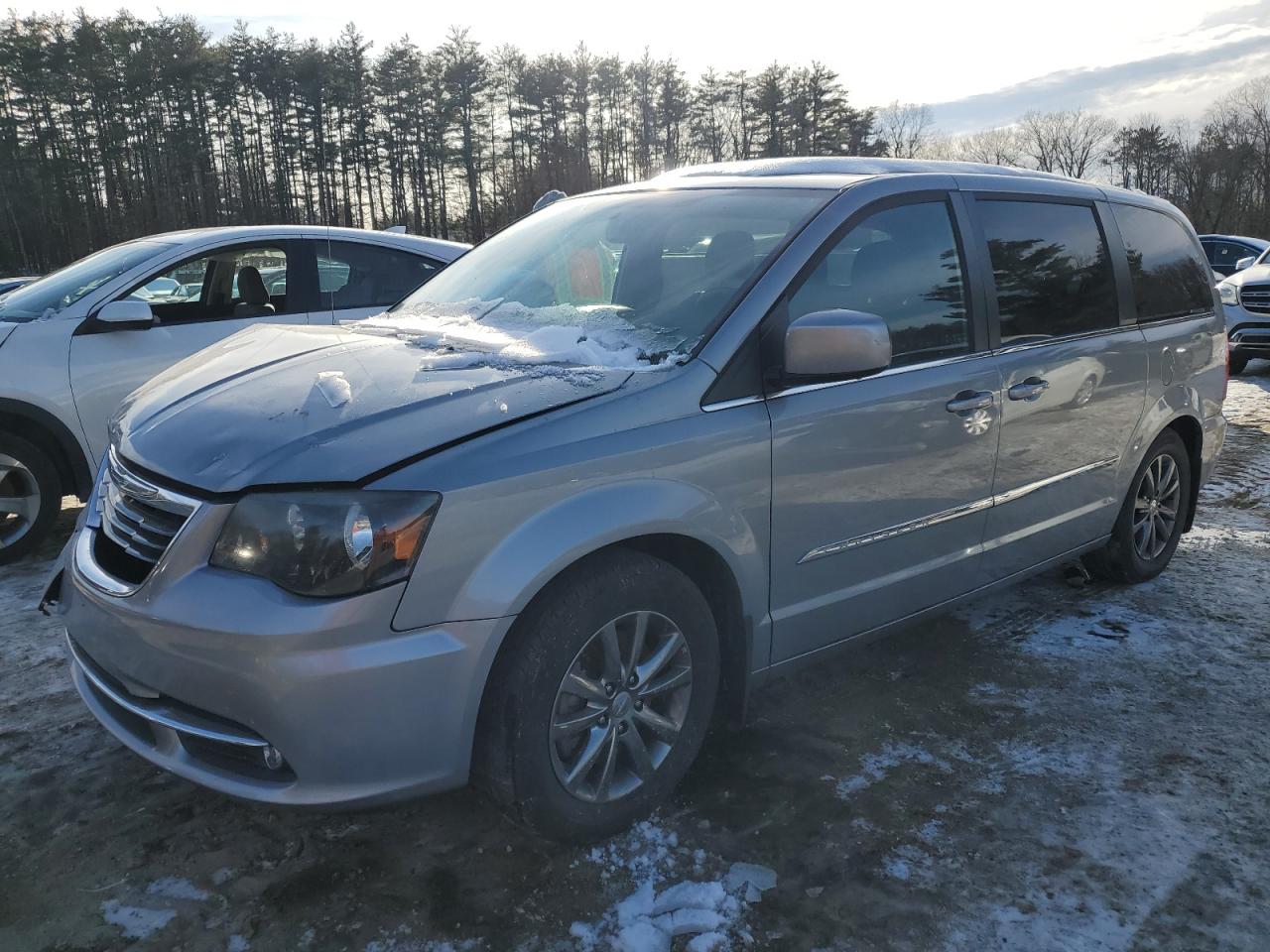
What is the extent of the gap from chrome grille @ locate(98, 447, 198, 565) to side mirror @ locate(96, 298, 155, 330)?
2874 mm

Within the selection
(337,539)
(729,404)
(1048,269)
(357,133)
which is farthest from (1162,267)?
(357,133)

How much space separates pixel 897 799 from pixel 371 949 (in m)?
1.54

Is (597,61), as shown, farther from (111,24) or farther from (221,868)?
(221,868)

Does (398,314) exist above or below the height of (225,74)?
below

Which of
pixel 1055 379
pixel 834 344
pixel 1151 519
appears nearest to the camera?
pixel 834 344

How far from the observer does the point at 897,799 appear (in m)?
2.82

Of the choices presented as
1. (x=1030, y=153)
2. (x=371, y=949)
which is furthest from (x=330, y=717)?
(x=1030, y=153)

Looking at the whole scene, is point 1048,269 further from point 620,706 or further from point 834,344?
point 620,706

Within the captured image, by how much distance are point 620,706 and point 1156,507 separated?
11.1 ft

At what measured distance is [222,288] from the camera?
5.67 metres

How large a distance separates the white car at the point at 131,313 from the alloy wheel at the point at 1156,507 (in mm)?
3638

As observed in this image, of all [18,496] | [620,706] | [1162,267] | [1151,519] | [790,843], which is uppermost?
[1162,267]

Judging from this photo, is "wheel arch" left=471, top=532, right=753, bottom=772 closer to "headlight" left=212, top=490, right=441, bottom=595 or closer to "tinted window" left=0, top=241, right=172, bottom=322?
"headlight" left=212, top=490, right=441, bottom=595

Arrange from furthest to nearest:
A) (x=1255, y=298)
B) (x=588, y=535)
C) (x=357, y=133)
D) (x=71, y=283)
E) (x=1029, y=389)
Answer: (x=357, y=133) → (x=1255, y=298) → (x=71, y=283) → (x=1029, y=389) → (x=588, y=535)
